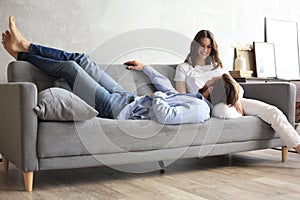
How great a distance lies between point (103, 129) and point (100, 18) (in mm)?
1608

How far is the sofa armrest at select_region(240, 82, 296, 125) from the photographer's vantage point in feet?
9.70

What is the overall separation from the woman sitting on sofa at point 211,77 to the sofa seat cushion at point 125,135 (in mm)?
160

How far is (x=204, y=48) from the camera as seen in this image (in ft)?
10.5

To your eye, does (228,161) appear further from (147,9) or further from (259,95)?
(147,9)

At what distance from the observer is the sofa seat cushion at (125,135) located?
214cm

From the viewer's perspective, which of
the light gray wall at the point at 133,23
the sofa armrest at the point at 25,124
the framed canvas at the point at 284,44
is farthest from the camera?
the framed canvas at the point at 284,44

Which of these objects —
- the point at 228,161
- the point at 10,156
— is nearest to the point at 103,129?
the point at 10,156

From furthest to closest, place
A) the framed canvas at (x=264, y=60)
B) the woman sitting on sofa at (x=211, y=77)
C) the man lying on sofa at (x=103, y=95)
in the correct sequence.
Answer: the framed canvas at (x=264, y=60) < the woman sitting on sofa at (x=211, y=77) < the man lying on sofa at (x=103, y=95)

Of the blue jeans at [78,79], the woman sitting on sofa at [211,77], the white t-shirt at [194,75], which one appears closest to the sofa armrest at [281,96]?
the woman sitting on sofa at [211,77]

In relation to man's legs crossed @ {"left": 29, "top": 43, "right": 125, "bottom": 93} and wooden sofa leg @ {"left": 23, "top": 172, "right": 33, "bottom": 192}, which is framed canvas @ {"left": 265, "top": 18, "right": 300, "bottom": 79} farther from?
wooden sofa leg @ {"left": 23, "top": 172, "right": 33, "bottom": 192}

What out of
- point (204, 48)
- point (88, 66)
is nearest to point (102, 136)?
point (88, 66)

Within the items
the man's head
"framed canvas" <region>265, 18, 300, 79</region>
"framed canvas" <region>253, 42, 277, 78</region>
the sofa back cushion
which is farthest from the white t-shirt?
"framed canvas" <region>265, 18, 300, 79</region>

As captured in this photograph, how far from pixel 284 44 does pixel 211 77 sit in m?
2.12

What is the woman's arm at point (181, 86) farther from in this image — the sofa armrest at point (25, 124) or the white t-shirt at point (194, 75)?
the sofa armrest at point (25, 124)
